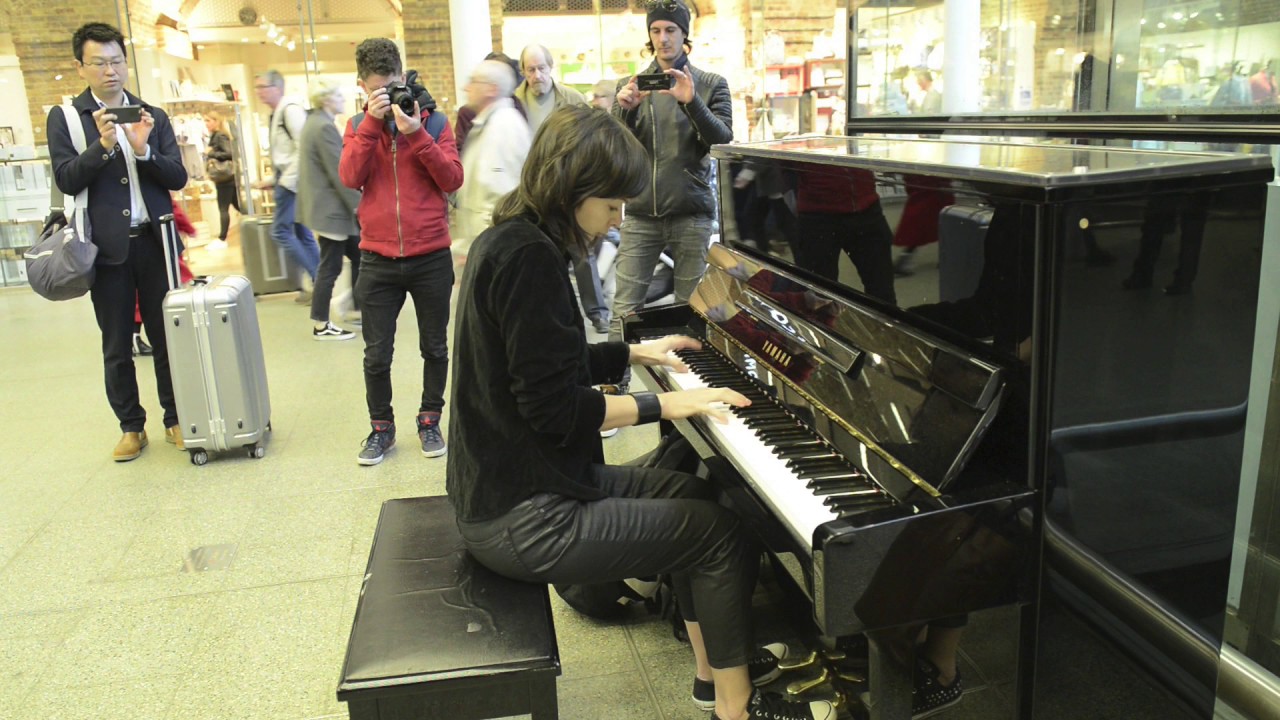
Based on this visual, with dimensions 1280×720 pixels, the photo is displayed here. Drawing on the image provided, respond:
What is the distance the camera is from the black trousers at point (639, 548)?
171 cm

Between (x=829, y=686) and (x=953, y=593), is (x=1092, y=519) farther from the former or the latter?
(x=829, y=686)

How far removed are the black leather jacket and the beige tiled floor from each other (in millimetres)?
952

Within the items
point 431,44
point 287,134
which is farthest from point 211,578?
point 431,44

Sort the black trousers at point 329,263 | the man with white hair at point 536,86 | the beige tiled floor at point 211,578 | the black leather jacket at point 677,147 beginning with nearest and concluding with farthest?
the beige tiled floor at point 211,578
the black leather jacket at point 677,147
the man with white hair at point 536,86
the black trousers at point 329,263

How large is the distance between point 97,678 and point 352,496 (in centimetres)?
112

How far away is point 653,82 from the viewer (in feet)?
10.1

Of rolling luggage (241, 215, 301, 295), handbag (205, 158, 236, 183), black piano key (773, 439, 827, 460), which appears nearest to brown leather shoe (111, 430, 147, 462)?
black piano key (773, 439, 827, 460)

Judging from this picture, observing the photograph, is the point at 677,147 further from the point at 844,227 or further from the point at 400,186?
the point at 844,227

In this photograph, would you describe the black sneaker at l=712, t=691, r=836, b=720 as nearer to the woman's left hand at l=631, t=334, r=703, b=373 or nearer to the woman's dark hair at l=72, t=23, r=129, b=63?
the woman's left hand at l=631, t=334, r=703, b=373

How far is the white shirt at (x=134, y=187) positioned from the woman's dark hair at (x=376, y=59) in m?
0.87

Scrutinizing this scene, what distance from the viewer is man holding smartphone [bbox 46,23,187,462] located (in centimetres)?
329

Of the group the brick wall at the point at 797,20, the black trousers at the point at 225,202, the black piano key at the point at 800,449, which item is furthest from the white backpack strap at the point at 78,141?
the brick wall at the point at 797,20

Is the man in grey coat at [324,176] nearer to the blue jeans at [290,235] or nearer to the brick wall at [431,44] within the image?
the blue jeans at [290,235]

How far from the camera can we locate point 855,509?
143 cm
